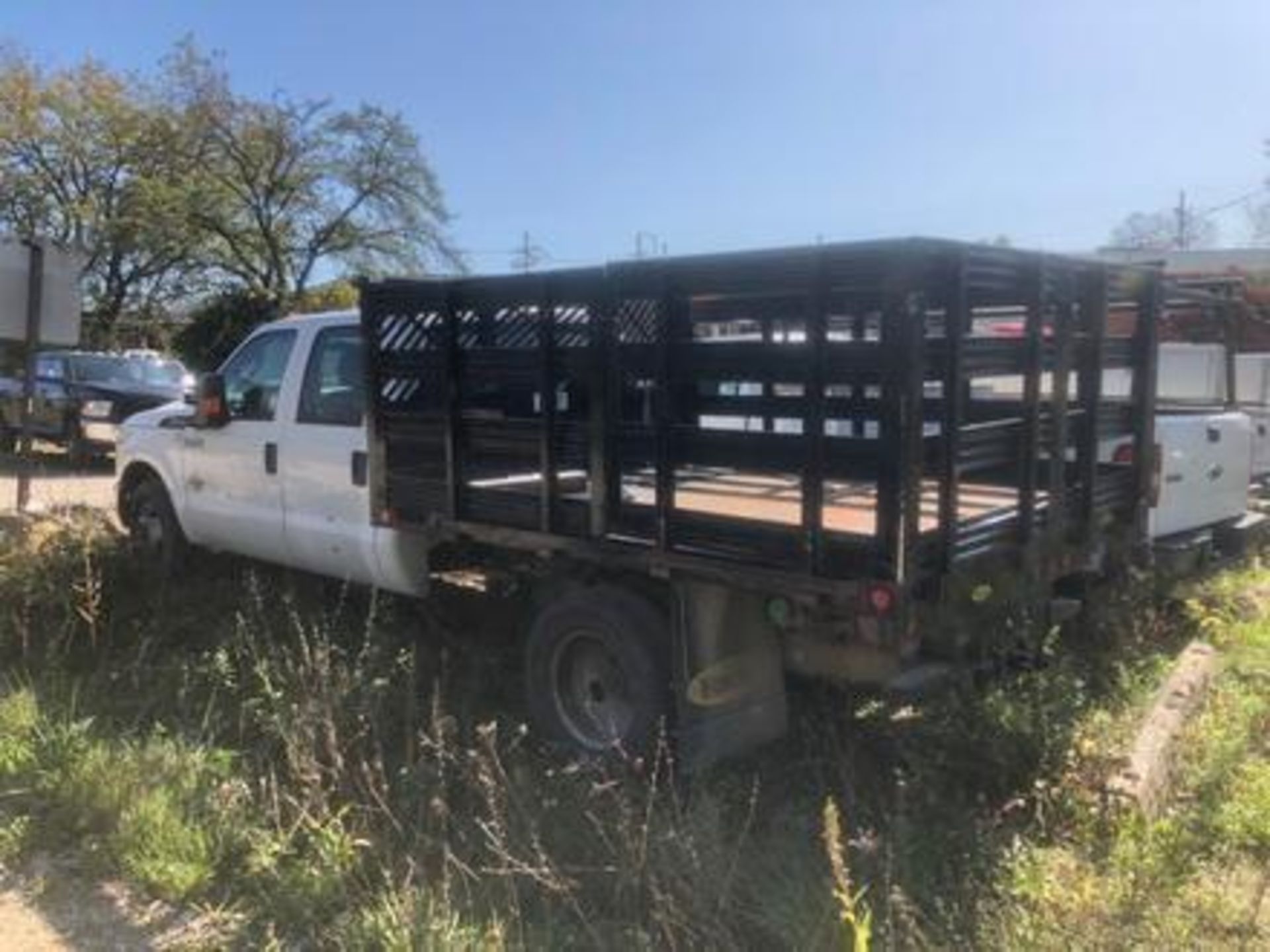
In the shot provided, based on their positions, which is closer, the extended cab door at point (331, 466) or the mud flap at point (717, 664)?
the mud flap at point (717, 664)

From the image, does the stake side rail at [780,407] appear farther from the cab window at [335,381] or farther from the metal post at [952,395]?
the cab window at [335,381]

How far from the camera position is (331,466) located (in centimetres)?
743

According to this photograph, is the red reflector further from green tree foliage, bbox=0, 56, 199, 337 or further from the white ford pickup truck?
green tree foliage, bbox=0, 56, 199, 337

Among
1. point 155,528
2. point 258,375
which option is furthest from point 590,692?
point 155,528

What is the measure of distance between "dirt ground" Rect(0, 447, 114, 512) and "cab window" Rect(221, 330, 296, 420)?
291 centimetres

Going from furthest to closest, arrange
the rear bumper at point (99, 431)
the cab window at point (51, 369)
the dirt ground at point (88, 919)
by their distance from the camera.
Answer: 1. the cab window at point (51, 369)
2. the rear bumper at point (99, 431)
3. the dirt ground at point (88, 919)

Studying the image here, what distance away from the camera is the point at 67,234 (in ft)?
130

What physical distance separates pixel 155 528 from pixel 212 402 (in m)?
1.48

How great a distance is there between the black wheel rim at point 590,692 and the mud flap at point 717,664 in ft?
1.15

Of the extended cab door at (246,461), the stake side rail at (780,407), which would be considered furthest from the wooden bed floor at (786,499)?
the extended cab door at (246,461)

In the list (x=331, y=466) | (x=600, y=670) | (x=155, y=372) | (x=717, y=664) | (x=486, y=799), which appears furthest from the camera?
(x=155, y=372)

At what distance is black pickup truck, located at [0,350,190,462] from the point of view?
772 inches

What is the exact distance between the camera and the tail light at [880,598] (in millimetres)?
4641

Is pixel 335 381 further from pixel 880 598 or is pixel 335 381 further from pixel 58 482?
pixel 58 482
